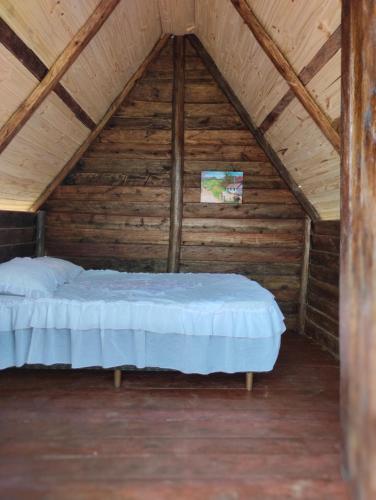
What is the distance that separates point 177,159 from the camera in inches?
171

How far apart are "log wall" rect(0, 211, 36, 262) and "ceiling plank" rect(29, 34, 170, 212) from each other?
0.77 feet

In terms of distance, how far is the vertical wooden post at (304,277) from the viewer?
14.2 feet

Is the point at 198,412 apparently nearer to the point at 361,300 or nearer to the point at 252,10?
the point at 361,300

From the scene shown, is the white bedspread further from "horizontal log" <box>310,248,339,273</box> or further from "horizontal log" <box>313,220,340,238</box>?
"horizontal log" <box>313,220,340,238</box>

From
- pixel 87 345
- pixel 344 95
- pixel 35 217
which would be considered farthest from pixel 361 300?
pixel 35 217

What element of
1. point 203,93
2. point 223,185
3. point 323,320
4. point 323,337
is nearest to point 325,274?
point 323,320

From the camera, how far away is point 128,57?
378 cm

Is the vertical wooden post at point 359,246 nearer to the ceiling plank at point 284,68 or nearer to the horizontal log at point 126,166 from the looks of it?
the ceiling plank at point 284,68

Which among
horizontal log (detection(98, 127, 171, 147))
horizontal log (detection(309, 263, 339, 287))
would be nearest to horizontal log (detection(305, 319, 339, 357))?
horizontal log (detection(309, 263, 339, 287))

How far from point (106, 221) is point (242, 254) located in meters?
1.65

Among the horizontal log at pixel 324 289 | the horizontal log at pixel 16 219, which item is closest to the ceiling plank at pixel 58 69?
the horizontal log at pixel 16 219

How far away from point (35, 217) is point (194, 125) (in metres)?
2.07

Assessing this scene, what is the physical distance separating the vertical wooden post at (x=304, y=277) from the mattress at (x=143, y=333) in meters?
1.81

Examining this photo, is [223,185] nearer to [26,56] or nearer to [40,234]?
[40,234]
